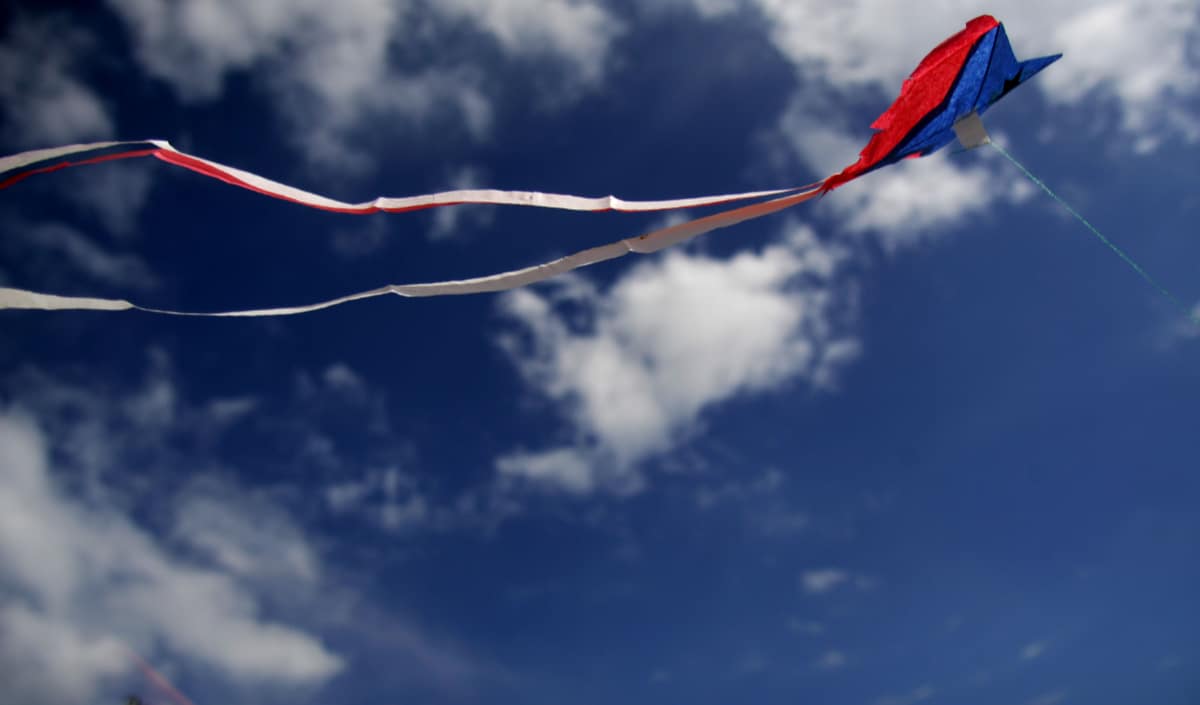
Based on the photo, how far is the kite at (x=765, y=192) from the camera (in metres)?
7.83

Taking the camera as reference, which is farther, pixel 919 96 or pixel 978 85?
pixel 919 96

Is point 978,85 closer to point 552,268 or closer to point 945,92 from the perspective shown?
point 945,92

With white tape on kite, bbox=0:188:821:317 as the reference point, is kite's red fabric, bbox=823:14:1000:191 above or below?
above

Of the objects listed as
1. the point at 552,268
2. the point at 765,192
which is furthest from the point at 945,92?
the point at 552,268

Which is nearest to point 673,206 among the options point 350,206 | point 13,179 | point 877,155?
point 877,155

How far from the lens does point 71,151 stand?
7547 mm

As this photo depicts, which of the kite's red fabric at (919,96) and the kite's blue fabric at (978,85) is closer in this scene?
the kite's blue fabric at (978,85)

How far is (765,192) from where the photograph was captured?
7734 mm

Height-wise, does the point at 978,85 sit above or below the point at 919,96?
below

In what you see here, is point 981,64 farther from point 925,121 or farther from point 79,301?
point 79,301

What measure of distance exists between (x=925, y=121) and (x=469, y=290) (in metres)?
5.45

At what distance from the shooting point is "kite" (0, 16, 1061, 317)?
7832 mm

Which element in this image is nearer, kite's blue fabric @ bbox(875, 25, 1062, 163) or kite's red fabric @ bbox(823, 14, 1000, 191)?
kite's blue fabric @ bbox(875, 25, 1062, 163)

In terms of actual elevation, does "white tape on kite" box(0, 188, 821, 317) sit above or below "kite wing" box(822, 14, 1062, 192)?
below
